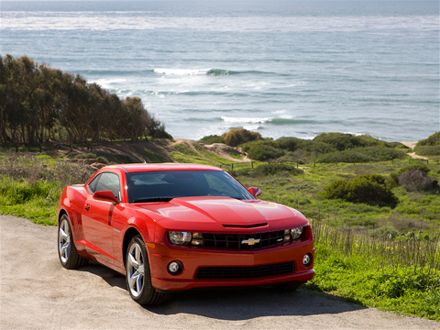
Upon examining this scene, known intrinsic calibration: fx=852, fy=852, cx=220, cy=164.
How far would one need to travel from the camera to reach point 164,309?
26.5ft

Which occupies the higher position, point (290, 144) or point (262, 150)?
point (262, 150)

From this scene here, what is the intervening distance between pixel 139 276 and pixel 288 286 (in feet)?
4.99

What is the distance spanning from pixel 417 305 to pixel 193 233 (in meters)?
2.25

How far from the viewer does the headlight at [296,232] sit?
830 cm

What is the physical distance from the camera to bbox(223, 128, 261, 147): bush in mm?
74562

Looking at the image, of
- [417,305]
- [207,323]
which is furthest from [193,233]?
[417,305]

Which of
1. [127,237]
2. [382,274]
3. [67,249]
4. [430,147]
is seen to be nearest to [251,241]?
[127,237]

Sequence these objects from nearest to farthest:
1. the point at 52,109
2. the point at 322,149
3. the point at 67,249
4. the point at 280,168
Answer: the point at 67,249, the point at 280,168, the point at 52,109, the point at 322,149

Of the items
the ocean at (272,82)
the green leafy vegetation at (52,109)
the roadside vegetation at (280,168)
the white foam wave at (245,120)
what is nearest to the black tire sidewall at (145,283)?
the roadside vegetation at (280,168)

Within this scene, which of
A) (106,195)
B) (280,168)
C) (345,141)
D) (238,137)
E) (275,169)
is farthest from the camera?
(238,137)

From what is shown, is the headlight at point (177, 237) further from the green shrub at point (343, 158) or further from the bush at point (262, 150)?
the bush at point (262, 150)

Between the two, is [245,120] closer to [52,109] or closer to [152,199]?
[52,109]

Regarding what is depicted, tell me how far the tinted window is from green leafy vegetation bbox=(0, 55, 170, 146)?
4352cm

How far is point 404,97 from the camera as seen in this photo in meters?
106
